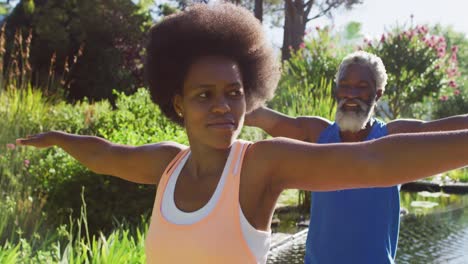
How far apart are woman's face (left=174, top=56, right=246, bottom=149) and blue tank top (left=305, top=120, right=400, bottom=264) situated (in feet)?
4.52

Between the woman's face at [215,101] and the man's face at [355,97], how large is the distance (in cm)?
162

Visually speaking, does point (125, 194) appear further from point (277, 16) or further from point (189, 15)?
point (277, 16)

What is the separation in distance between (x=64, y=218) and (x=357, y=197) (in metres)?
3.70

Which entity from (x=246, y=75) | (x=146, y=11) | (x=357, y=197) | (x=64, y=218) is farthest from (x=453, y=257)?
(x=146, y=11)

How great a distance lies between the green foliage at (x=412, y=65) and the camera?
16047 millimetres

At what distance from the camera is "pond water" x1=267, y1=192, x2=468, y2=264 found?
6723mm

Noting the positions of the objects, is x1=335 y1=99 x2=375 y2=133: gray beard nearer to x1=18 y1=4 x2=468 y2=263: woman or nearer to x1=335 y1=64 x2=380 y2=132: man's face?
x1=335 y1=64 x2=380 y2=132: man's face

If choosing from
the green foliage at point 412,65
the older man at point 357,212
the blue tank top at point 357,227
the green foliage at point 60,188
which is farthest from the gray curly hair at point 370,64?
the green foliage at point 412,65

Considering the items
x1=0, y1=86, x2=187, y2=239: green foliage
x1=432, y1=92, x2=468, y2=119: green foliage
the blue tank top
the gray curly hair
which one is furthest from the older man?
x1=432, y1=92, x2=468, y2=119: green foliage

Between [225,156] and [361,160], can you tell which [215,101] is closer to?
[225,156]

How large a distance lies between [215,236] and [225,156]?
0.90ft

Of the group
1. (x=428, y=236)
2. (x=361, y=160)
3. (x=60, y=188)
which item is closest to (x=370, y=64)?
(x=361, y=160)

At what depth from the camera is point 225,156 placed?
73.7 inches

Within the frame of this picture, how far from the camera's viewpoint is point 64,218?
20.1 feet
